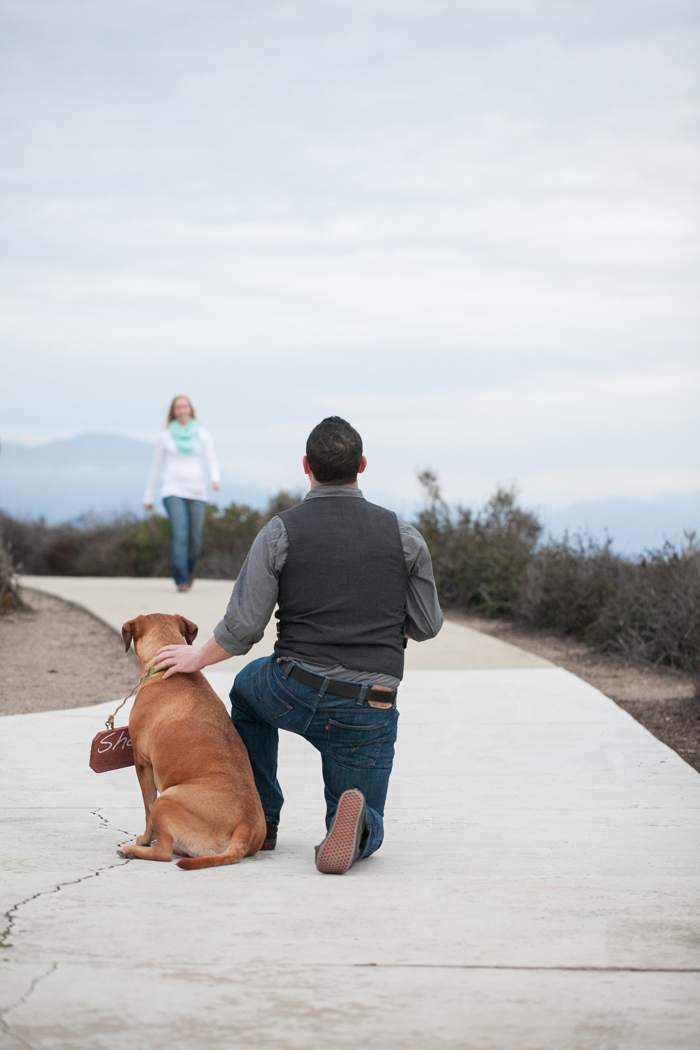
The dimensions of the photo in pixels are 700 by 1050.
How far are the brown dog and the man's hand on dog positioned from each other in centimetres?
6

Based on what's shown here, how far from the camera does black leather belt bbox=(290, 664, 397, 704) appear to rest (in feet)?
12.5

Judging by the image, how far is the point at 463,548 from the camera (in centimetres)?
1416

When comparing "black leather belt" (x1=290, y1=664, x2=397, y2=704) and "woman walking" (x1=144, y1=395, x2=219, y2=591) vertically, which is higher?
"woman walking" (x1=144, y1=395, x2=219, y2=591)

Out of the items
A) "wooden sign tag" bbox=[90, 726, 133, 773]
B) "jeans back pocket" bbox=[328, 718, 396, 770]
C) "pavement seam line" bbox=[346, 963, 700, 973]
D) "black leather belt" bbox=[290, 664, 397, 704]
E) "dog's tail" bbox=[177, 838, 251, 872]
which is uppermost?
"black leather belt" bbox=[290, 664, 397, 704]

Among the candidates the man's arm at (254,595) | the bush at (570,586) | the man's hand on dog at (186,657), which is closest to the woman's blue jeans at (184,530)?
the bush at (570,586)

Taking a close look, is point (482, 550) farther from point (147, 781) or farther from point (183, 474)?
point (147, 781)

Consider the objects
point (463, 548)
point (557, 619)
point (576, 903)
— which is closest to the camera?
point (576, 903)

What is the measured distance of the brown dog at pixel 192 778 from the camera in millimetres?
3604

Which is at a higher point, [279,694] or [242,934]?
[279,694]

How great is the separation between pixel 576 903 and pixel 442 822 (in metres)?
1.41

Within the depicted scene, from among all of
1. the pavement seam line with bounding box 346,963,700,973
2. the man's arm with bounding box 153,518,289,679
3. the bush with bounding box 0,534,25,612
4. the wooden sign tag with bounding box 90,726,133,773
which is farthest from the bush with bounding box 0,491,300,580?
the pavement seam line with bounding box 346,963,700,973

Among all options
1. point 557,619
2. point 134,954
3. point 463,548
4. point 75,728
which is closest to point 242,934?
point 134,954

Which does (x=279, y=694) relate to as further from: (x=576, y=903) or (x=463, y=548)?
(x=463, y=548)

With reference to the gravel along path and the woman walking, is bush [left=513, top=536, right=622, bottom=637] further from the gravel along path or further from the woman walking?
the gravel along path
